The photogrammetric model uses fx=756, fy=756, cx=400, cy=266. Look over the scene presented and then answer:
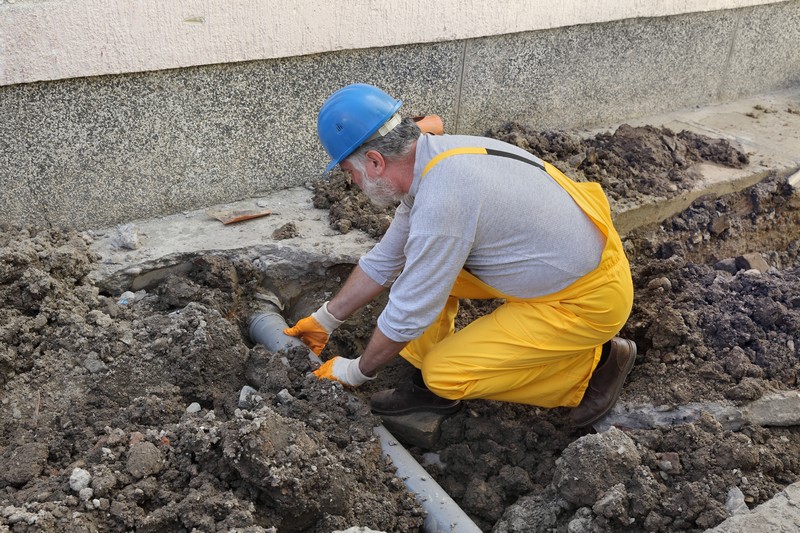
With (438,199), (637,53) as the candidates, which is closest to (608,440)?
(438,199)

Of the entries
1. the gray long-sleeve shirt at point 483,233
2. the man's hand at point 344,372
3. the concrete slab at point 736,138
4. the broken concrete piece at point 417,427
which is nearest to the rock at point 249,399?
the man's hand at point 344,372

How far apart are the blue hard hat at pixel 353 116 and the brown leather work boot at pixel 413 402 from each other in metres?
1.21

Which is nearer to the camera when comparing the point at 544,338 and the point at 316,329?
the point at 544,338

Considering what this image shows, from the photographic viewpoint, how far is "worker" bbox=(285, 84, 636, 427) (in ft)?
9.70

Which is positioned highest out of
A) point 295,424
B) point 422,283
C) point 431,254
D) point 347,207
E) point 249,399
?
point 431,254

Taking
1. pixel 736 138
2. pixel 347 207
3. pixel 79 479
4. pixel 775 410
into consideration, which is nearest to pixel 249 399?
pixel 79 479

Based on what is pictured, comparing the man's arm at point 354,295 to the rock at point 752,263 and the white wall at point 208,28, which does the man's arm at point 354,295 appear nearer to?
the white wall at point 208,28

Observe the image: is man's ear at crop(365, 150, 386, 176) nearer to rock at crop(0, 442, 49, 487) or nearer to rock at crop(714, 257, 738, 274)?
rock at crop(0, 442, 49, 487)

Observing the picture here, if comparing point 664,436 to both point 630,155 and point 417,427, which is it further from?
point 630,155

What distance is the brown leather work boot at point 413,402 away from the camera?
11.7ft

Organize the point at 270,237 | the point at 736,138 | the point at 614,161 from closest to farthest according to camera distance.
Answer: the point at 270,237 < the point at 614,161 < the point at 736,138

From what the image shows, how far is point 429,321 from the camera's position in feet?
10.1

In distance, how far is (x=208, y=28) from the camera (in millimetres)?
3996

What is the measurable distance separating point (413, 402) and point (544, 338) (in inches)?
27.8
